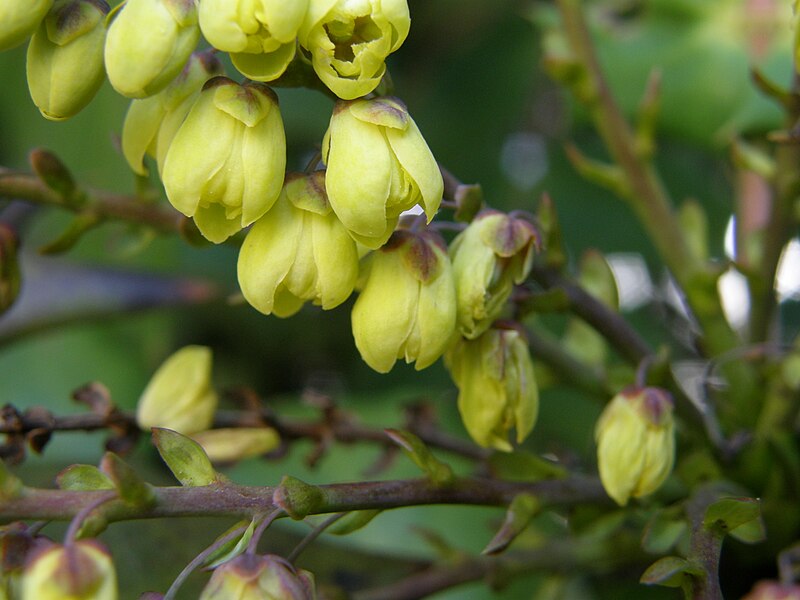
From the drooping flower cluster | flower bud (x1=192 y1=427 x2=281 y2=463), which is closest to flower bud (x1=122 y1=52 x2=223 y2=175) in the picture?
the drooping flower cluster

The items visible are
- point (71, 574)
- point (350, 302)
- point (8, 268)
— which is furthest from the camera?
point (350, 302)

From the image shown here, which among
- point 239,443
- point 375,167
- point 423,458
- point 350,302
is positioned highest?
point 375,167

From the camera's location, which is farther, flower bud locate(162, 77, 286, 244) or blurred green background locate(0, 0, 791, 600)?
blurred green background locate(0, 0, 791, 600)

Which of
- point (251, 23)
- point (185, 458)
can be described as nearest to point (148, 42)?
point (251, 23)

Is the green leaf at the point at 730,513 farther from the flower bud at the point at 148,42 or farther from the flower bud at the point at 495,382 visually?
the flower bud at the point at 148,42

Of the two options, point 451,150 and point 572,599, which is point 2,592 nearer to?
point 572,599

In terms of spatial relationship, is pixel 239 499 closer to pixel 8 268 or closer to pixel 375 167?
pixel 375 167

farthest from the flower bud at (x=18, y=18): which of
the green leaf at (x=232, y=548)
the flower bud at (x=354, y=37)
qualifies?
the green leaf at (x=232, y=548)

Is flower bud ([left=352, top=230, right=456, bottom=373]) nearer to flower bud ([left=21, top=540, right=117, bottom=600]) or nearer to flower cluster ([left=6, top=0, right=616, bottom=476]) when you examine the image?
flower cluster ([left=6, top=0, right=616, bottom=476])

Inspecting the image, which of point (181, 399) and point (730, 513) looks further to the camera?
point (181, 399)
